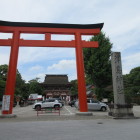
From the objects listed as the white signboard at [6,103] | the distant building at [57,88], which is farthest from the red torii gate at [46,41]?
the distant building at [57,88]

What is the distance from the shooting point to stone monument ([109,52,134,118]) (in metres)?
15.1

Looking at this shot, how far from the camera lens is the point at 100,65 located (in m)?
33.2

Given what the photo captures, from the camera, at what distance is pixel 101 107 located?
2616 cm

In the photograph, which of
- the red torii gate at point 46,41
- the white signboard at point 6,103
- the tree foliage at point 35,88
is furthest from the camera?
the tree foliage at point 35,88

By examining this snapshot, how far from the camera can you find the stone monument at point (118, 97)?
15117 millimetres

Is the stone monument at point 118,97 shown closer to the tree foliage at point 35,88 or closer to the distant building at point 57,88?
the distant building at point 57,88

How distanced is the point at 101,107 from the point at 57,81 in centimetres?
3828

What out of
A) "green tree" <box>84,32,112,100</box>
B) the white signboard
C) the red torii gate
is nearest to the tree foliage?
"green tree" <box>84,32,112,100</box>

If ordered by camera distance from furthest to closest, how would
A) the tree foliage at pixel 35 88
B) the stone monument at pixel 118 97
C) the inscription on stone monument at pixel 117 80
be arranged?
the tree foliage at pixel 35 88 < the inscription on stone monument at pixel 117 80 < the stone monument at pixel 118 97

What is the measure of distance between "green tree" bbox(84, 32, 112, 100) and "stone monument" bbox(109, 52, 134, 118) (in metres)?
16.3

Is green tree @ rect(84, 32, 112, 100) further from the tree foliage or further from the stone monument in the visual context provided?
the tree foliage

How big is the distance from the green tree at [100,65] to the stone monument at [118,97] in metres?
16.3

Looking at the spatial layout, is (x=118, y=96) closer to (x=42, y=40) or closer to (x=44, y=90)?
(x=42, y=40)

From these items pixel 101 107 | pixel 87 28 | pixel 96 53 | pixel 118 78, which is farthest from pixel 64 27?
pixel 96 53
